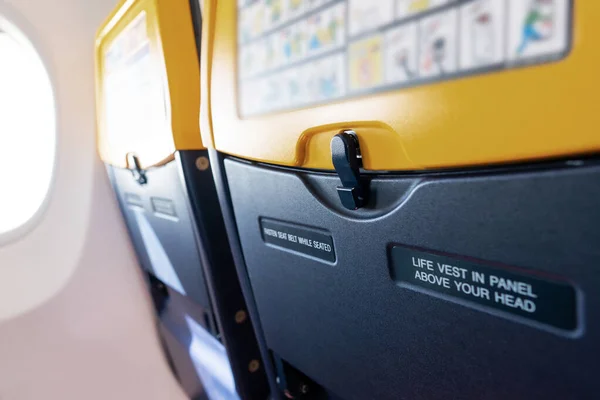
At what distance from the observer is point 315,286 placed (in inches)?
28.9

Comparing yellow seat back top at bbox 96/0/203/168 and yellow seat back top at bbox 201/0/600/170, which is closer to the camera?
yellow seat back top at bbox 201/0/600/170

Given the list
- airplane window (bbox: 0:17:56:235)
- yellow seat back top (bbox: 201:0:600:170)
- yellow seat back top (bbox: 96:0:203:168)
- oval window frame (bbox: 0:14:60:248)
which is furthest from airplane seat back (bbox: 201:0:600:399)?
airplane window (bbox: 0:17:56:235)

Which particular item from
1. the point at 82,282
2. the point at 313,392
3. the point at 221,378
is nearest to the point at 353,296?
the point at 313,392

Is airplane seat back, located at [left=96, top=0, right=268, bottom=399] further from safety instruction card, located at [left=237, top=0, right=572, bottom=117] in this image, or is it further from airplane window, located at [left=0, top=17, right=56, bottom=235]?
airplane window, located at [left=0, top=17, right=56, bottom=235]

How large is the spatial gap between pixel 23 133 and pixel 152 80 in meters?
1.20

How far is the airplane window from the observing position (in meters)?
1.81

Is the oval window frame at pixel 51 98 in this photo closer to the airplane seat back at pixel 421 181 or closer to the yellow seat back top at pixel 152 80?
the yellow seat back top at pixel 152 80

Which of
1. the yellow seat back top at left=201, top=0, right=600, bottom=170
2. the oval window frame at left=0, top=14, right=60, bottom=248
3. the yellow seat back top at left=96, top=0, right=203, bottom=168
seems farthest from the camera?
the oval window frame at left=0, top=14, right=60, bottom=248

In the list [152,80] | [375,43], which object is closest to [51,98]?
[152,80]

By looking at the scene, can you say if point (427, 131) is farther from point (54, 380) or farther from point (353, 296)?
point (54, 380)

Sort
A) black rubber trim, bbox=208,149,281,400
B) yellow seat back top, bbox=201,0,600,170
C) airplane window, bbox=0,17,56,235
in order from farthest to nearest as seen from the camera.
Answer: airplane window, bbox=0,17,56,235, black rubber trim, bbox=208,149,281,400, yellow seat back top, bbox=201,0,600,170

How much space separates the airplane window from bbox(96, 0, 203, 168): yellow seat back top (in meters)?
0.54

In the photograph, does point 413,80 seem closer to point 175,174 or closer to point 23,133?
point 175,174

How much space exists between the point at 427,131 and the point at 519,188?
111 millimetres
